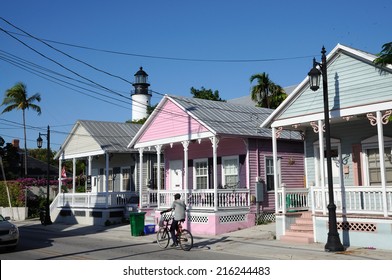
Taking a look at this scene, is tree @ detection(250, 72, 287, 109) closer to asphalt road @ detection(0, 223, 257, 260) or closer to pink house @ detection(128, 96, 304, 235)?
pink house @ detection(128, 96, 304, 235)

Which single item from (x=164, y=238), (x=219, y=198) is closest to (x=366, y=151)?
(x=219, y=198)

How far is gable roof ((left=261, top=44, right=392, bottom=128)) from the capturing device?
45.3 ft

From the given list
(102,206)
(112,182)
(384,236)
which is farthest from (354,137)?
(112,182)

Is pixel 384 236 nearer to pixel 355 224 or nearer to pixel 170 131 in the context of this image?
pixel 355 224

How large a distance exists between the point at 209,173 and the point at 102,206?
7.38 meters

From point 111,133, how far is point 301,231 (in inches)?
669

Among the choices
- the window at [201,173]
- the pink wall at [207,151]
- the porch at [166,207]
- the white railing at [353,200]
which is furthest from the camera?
the window at [201,173]

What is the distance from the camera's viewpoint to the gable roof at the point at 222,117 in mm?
20031

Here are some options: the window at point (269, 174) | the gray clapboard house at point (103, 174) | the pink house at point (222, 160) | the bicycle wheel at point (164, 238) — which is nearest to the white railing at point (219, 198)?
the pink house at point (222, 160)

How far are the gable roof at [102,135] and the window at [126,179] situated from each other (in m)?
1.90

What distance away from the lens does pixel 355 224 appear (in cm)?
1401

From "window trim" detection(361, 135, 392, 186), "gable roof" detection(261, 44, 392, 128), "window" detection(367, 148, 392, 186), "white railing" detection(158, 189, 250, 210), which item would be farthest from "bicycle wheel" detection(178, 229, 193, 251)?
"window" detection(367, 148, 392, 186)

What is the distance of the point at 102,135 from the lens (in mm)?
28609

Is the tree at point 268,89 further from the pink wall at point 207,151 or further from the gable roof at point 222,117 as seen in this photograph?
the pink wall at point 207,151
